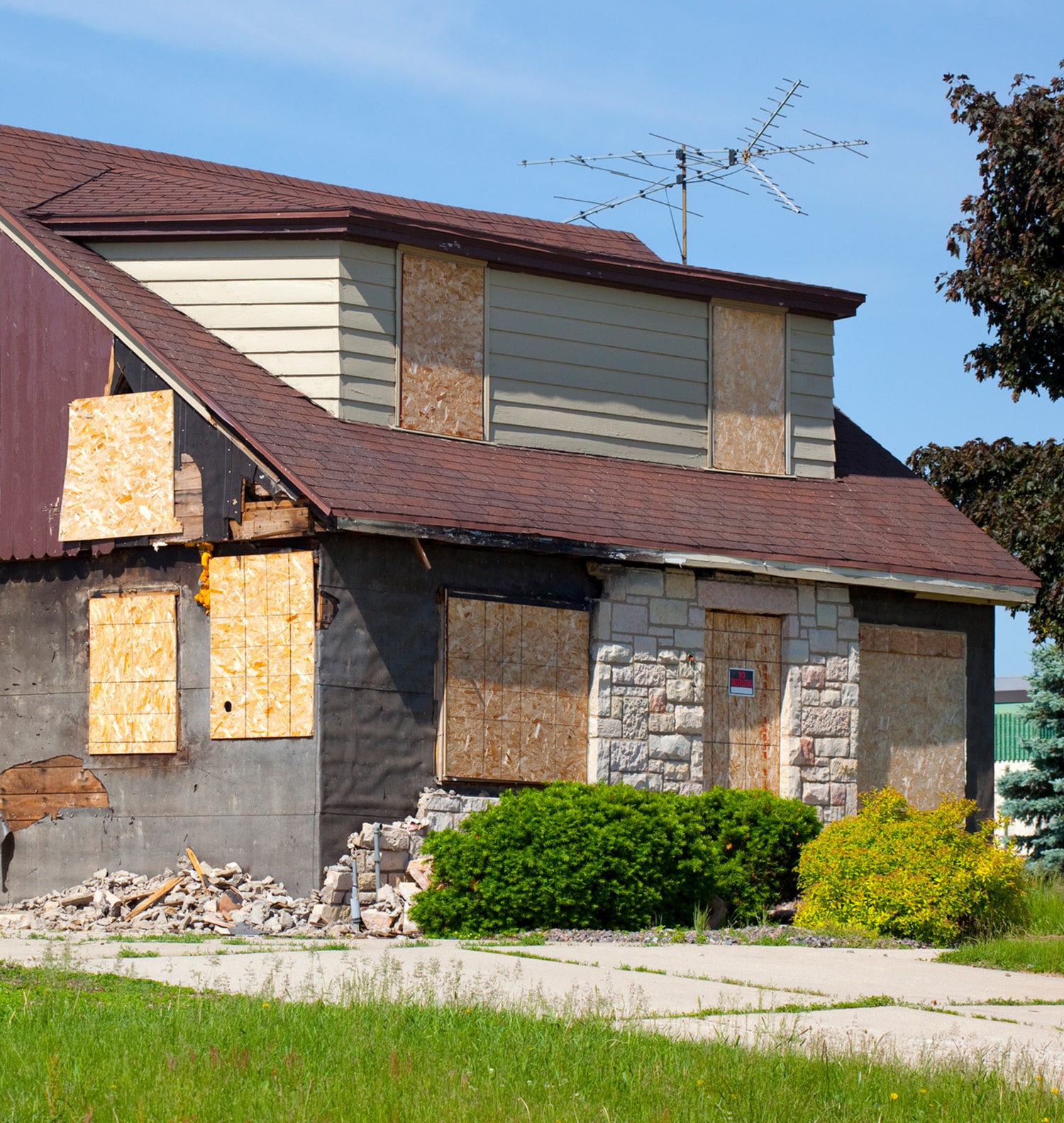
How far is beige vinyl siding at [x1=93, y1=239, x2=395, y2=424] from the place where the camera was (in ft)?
54.1

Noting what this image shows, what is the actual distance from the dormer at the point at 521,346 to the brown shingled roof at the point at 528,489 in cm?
24

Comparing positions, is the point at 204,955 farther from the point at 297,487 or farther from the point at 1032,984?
the point at 1032,984

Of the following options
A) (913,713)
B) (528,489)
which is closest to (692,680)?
(528,489)

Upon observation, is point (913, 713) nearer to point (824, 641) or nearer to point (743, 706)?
point (824, 641)

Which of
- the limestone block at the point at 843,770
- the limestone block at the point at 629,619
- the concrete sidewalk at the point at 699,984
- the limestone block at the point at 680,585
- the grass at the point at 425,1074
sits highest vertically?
the limestone block at the point at 680,585

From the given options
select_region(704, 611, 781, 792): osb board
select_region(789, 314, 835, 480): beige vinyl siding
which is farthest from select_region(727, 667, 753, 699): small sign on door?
select_region(789, 314, 835, 480): beige vinyl siding

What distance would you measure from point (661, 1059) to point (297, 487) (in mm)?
7907

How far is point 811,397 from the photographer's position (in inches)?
766

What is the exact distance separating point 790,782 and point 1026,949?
4.80 m

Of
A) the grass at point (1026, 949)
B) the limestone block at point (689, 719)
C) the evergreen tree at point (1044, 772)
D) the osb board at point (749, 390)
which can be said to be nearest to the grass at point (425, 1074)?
the grass at point (1026, 949)

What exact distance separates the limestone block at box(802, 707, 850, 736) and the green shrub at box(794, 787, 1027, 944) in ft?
7.52

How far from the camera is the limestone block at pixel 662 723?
16.7 meters

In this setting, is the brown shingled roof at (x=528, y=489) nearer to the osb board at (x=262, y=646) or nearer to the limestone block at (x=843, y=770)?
the osb board at (x=262, y=646)

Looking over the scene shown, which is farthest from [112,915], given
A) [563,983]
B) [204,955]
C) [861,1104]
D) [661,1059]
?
[861,1104]
